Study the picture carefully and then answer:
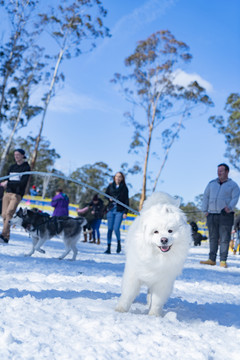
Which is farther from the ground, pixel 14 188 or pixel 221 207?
pixel 221 207

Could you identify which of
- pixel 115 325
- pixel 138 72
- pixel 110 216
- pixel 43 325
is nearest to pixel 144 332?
pixel 115 325

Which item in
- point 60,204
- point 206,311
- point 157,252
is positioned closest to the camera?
point 157,252

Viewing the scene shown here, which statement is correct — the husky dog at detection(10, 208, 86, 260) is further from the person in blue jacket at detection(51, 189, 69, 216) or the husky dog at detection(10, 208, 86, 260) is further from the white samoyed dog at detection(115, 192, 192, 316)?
the white samoyed dog at detection(115, 192, 192, 316)

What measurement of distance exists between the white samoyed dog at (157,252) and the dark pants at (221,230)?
15.6 ft

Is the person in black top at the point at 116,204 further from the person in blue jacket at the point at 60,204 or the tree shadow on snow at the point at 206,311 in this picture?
the tree shadow on snow at the point at 206,311

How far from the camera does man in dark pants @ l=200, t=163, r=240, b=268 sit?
7.47 meters

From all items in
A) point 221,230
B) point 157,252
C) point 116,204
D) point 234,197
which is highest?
point 234,197

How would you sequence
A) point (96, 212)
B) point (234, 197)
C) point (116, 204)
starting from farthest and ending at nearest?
point (96, 212)
point (116, 204)
point (234, 197)

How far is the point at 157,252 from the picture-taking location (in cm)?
292

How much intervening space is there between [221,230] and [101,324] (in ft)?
17.8

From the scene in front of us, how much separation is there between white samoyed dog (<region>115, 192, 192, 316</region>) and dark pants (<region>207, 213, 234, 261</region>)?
474cm

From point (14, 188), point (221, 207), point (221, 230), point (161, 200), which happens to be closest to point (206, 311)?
point (161, 200)

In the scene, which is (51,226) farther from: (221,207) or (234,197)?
(234,197)

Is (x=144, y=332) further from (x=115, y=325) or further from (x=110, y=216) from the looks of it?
(x=110, y=216)
